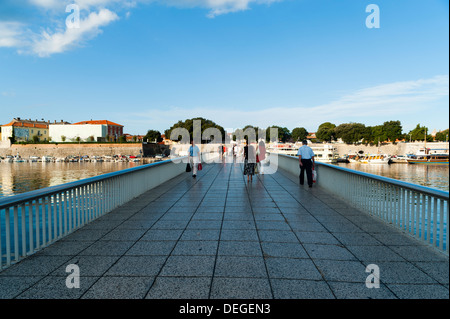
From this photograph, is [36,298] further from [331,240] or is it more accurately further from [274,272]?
[331,240]

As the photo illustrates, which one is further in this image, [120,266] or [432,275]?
[120,266]

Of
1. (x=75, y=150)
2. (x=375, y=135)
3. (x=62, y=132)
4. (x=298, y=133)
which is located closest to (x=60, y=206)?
(x=75, y=150)

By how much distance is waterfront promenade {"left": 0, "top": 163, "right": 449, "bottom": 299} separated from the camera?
3.00m

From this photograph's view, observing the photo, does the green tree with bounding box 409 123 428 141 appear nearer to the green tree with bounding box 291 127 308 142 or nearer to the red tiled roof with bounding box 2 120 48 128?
the green tree with bounding box 291 127 308 142

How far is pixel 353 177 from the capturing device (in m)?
7.55

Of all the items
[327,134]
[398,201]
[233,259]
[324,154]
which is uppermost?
[327,134]

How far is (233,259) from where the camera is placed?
12.5 ft

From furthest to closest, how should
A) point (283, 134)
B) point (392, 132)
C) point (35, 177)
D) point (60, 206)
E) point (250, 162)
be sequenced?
point (283, 134), point (392, 132), point (35, 177), point (250, 162), point (60, 206)

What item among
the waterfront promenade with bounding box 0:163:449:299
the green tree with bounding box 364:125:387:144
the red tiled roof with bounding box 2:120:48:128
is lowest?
the waterfront promenade with bounding box 0:163:449:299

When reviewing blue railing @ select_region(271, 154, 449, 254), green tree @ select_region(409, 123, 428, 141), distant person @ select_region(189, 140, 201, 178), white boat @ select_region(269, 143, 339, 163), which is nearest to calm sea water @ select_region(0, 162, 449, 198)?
white boat @ select_region(269, 143, 339, 163)

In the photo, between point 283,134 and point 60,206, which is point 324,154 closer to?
point 283,134
